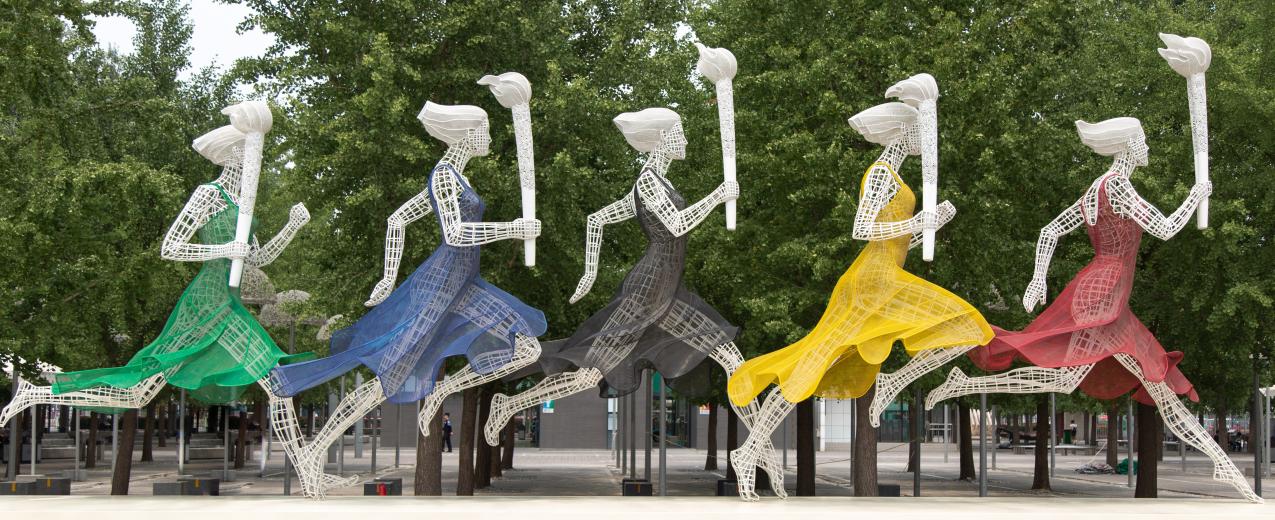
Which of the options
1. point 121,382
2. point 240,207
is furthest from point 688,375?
point 121,382

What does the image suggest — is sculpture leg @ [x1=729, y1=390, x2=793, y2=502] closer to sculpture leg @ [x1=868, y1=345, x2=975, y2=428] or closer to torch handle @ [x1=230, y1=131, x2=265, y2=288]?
sculpture leg @ [x1=868, y1=345, x2=975, y2=428]

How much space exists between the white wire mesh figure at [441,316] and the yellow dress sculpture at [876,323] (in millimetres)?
2814

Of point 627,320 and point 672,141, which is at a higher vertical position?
point 672,141

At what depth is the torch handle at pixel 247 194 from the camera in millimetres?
14688

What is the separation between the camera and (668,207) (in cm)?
1458

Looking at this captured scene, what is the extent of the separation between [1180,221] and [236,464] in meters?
28.6

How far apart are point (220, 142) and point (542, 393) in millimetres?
4996

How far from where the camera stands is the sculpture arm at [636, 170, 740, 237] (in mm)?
14406

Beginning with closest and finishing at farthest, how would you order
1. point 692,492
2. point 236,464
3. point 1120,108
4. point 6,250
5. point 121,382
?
point 121,382
point 6,250
point 1120,108
point 692,492
point 236,464

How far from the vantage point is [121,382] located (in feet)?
48.8

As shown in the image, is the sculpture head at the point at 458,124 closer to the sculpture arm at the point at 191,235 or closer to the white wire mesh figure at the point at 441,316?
the white wire mesh figure at the point at 441,316

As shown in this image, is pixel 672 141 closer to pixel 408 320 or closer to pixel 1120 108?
pixel 408 320

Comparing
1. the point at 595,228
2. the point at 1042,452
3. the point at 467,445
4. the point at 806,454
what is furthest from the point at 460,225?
the point at 1042,452

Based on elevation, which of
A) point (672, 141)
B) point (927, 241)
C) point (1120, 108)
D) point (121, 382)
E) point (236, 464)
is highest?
point (1120, 108)
